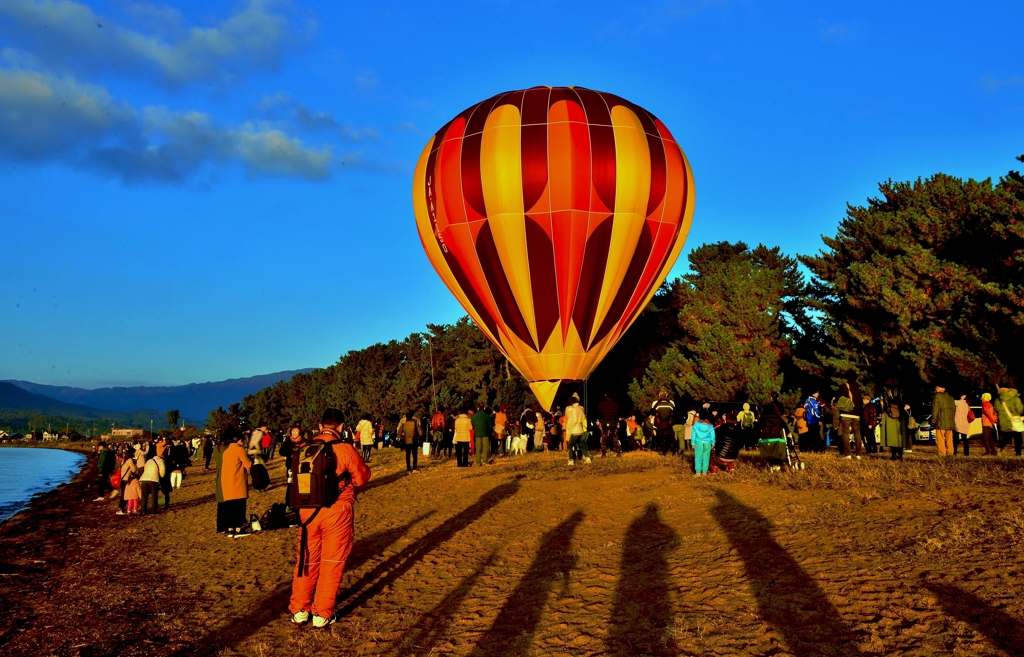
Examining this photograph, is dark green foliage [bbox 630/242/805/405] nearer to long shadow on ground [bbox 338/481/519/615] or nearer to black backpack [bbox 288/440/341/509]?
long shadow on ground [bbox 338/481/519/615]

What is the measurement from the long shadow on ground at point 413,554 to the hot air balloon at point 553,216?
8579 millimetres

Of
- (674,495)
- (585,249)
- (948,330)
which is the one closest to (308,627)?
(674,495)

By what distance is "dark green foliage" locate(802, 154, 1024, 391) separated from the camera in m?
26.1

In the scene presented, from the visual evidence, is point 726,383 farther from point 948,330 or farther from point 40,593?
point 40,593

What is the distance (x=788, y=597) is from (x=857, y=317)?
31.2 metres

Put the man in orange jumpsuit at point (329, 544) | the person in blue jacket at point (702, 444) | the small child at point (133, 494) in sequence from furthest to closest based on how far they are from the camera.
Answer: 1. the small child at point (133, 494)
2. the person in blue jacket at point (702, 444)
3. the man in orange jumpsuit at point (329, 544)

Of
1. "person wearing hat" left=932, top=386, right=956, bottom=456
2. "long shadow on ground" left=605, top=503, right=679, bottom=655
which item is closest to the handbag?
"person wearing hat" left=932, top=386, right=956, bottom=456

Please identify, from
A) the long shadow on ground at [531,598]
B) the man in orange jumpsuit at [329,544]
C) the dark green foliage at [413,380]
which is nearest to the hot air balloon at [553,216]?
the long shadow on ground at [531,598]

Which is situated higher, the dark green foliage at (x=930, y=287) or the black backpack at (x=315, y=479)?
the dark green foliage at (x=930, y=287)

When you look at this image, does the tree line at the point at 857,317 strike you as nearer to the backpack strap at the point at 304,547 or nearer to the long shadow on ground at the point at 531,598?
the long shadow on ground at the point at 531,598

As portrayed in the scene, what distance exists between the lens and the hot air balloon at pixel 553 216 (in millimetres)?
22969

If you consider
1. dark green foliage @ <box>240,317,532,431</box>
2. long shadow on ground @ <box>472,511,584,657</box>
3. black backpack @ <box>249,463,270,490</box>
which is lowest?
long shadow on ground @ <box>472,511,584,657</box>

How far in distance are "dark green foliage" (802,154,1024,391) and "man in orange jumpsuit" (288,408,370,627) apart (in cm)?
2359

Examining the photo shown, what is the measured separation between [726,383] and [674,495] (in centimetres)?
2644
